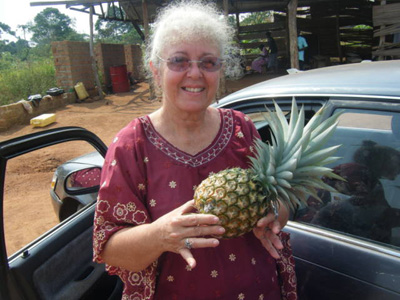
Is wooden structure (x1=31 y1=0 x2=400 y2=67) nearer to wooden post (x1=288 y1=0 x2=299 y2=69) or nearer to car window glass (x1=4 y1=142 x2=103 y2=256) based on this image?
wooden post (x1=288 y1=0 x2=299 y2=69)

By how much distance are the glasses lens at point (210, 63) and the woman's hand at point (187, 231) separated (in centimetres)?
73

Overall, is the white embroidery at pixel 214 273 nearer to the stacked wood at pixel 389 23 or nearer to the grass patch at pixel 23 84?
the stacked wood at pixel 389 23

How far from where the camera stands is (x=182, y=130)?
68.9 inches

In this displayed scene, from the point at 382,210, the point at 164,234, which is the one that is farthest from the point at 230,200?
the point at 382,210

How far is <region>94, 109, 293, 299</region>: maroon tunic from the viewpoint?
1492 mm

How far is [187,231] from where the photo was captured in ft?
4.16

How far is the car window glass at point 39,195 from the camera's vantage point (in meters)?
3.39

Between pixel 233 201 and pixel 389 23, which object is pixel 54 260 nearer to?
pixel 233 201

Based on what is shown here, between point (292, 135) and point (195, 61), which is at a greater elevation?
point (195, 61)

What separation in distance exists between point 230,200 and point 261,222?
173 millimetres

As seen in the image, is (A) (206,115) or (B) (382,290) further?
(A) (206,115)

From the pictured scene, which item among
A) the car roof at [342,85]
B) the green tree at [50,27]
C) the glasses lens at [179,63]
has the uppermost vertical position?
the green tree at [50,27]

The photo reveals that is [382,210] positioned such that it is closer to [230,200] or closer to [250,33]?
[230,200]

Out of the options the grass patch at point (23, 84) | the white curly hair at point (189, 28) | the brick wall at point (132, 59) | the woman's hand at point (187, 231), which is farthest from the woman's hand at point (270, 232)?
the brick wall at point (132, 59)
